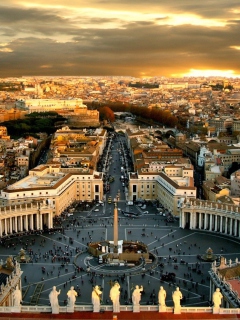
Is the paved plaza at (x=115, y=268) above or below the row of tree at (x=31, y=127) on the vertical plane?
below

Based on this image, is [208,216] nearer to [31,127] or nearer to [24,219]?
[24,219]

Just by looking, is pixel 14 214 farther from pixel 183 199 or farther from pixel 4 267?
pixel 4 267

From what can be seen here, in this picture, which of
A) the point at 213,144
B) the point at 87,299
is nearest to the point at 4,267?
the point at 87,299

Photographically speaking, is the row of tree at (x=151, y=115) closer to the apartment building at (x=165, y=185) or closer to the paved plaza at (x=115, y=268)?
the apartment building at (x=165, y=185)

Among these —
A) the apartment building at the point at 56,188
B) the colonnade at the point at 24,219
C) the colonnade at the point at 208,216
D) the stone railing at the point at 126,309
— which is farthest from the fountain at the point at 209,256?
the stone railing at the point at 126,309

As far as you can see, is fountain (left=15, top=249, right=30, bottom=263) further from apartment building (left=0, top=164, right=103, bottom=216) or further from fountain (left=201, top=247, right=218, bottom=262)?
fountain (left=201, top=247, right=218, bottom=262)

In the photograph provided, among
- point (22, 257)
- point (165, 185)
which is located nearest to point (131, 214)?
point (165, 185)

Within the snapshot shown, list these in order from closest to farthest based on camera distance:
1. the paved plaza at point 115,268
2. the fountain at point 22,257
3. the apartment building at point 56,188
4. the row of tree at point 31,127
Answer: the paved plaza at point 115,268 < the fountain at point 22,257 < the apartment building at point 56,188 < the row of tree at point 31,127
